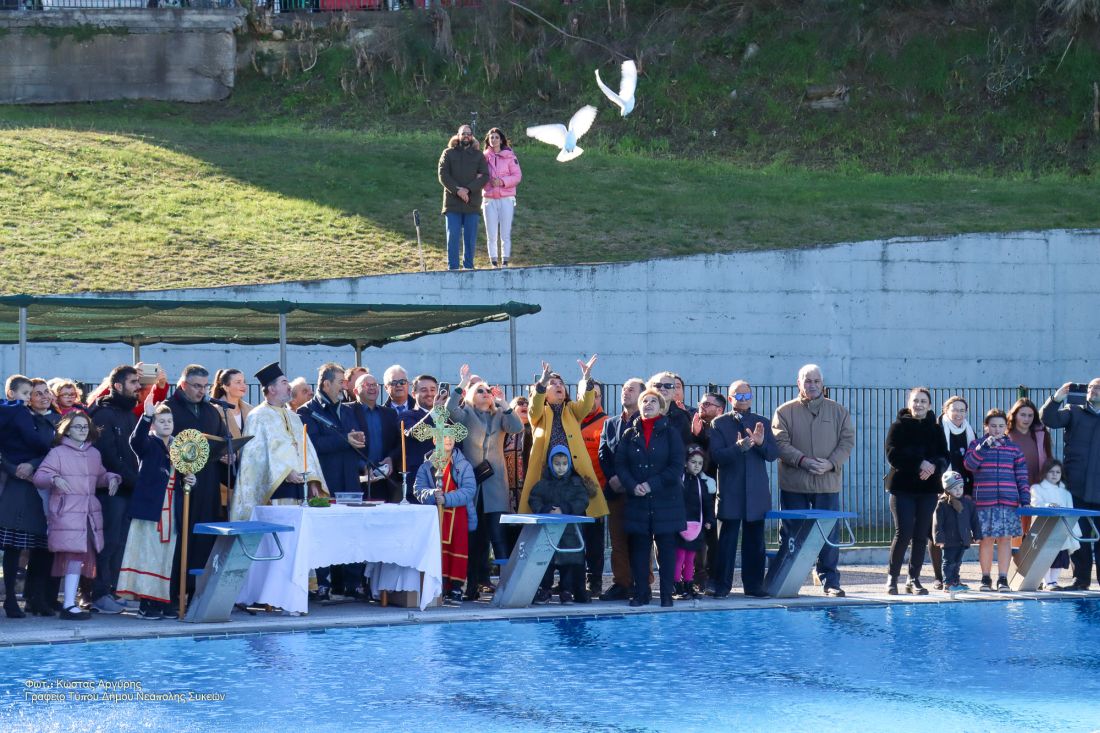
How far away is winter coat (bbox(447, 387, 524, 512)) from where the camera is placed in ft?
43.4

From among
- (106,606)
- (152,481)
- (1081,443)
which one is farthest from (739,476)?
(106,606)

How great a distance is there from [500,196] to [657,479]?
9715mm

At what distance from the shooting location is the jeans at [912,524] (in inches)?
541

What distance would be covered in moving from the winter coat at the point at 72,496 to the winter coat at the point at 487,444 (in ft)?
9.60

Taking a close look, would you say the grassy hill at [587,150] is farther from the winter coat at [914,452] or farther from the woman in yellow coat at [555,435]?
the winter coat at [914,452]

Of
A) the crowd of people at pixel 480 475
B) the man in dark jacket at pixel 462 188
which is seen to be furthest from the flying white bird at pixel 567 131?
the crowd of people at pixel 480 475

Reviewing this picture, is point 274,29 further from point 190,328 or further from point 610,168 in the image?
point 190,328

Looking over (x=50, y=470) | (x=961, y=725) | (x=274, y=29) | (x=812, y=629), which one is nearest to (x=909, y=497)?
(x=812, y=629)

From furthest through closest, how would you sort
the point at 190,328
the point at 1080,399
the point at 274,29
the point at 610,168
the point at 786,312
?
the point at 274,29
the point at 610,168
the point at 786,312
the point at 190,328
the point at 1080,399

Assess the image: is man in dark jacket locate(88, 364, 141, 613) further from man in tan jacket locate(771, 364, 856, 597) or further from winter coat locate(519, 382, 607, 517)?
man in tan jacket locate(771, 364, 856, 597)

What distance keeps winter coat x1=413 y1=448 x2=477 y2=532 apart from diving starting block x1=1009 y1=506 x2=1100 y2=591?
15.6ft

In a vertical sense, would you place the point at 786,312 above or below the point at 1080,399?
above

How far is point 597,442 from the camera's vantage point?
13.5 m

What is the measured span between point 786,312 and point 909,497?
26.9ft
